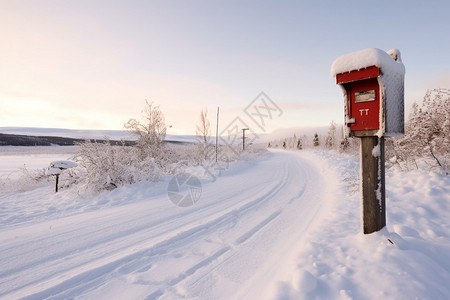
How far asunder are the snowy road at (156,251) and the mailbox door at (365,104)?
2145mm

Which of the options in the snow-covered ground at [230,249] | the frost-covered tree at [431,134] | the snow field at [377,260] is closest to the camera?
the snow field at [377,260]

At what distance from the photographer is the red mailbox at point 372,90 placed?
2.80 metres

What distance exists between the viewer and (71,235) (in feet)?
12.3

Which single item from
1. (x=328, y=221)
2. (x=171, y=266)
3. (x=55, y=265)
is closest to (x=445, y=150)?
(x=328, y=221)

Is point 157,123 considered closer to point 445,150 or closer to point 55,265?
point 55,265

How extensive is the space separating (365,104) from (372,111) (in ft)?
0.51

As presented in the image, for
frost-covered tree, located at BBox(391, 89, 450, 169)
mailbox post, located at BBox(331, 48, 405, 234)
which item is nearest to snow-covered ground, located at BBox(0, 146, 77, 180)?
mailbox post, located at BBox(331, 48, 405, 234)

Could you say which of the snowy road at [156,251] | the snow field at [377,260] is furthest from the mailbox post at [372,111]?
the snowy road at [156,251]

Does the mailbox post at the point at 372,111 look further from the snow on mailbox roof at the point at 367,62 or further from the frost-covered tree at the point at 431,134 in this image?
the frost-covered tree at the point at 431,134

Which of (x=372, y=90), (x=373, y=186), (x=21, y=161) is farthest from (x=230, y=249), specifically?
(x=21, y=161)

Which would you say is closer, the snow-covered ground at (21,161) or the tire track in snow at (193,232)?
the tire track in snow at (193,232)

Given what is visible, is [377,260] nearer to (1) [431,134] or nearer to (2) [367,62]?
(2) [367,62]

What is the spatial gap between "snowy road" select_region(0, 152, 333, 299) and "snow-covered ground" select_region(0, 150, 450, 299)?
16 millimetres

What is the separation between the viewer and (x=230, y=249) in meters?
3.26
